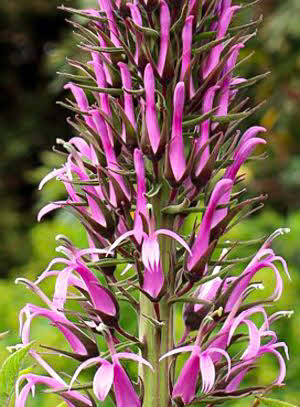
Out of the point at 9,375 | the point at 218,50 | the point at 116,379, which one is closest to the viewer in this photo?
the point at 9,375

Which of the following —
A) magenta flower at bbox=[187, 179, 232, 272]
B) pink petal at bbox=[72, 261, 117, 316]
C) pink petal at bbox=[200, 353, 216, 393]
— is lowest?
pink petal at bbox=[200, 353, 216, 393]

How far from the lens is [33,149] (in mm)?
9375

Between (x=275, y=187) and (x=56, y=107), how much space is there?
154 inches

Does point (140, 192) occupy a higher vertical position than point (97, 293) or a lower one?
higher

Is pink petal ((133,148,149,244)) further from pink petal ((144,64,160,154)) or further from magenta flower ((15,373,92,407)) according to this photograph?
magenta flower ((15,373,92,407))

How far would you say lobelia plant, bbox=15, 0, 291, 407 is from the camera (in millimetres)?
1472

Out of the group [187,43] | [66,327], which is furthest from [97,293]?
[187,43]

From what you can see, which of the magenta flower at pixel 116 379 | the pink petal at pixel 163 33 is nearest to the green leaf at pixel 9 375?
the magenta flower at pixel 116 379

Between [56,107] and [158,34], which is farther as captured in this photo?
[56,107]

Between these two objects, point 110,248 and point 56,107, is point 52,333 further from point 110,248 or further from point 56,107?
point 56,107

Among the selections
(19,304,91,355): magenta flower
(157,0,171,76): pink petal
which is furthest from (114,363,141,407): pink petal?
(157,0,171,76): pink petal

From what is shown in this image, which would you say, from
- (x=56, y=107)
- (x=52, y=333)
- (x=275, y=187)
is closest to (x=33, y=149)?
(x=56, y=107)

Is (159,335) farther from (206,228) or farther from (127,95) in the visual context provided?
(127,95)

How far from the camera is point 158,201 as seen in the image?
5.07ft
